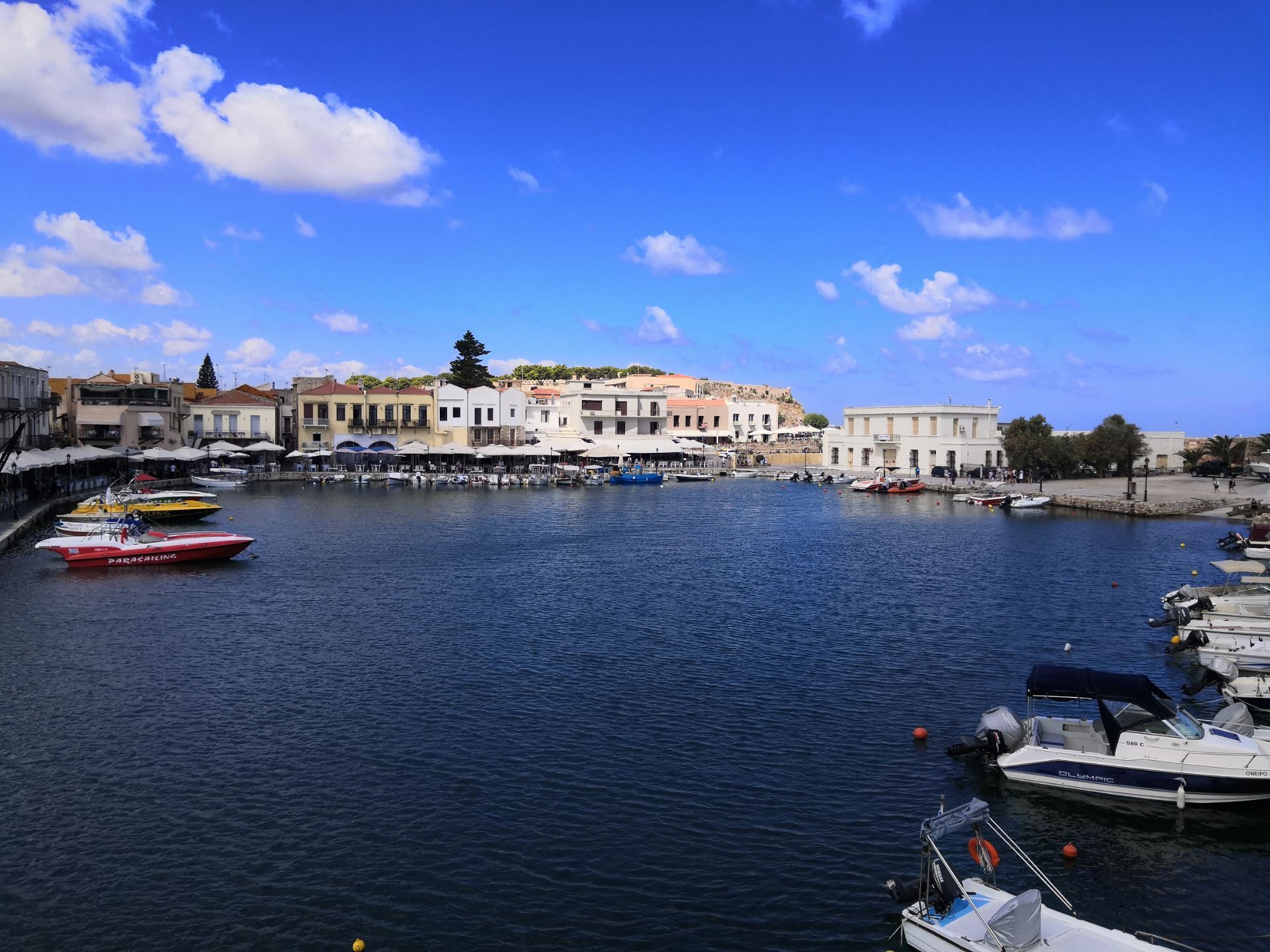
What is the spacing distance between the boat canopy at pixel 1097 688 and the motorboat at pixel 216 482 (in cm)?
7154

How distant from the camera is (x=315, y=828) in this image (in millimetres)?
14398

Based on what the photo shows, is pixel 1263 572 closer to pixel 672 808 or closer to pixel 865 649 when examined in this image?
pixel 865 649

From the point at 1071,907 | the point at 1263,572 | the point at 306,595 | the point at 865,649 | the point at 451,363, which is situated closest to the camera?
the point at 1071,907

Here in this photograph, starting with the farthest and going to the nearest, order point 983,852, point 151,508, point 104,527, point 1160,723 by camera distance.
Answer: point 151,508
point 104,527
point 1160,723
point 983,852

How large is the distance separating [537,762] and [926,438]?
77152 mm

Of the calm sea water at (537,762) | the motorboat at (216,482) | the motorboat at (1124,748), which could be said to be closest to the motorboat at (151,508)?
the calm sea water at (537,762)

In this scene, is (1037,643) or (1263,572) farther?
(1263,572)

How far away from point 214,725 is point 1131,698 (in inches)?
703

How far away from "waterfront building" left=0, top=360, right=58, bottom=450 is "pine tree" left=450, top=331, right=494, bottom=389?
4362cm

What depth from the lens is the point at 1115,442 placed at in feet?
249

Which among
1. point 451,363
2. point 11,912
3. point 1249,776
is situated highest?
point 451,363

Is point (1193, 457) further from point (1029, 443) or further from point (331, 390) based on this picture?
point (331, 390)

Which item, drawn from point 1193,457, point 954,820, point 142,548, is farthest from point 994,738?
point 1193,457

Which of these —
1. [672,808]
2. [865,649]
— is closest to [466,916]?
[672,808]
